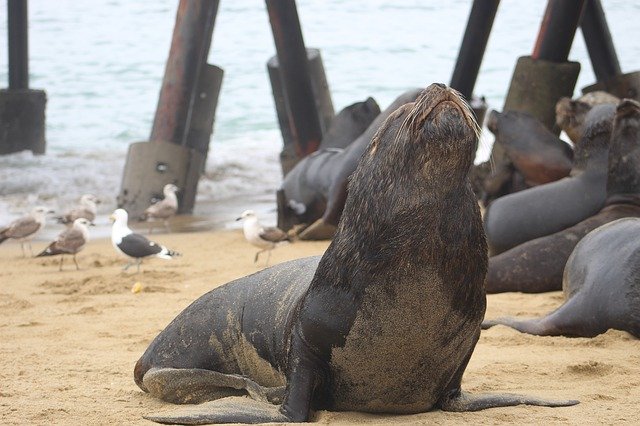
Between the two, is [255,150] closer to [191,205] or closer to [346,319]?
[191,205]

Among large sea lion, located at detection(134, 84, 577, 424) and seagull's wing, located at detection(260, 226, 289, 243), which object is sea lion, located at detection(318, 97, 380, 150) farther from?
large sea lion, located at detection(134, 84, 577, 424)

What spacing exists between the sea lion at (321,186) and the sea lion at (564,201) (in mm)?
2091

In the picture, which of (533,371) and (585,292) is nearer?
(533,371)

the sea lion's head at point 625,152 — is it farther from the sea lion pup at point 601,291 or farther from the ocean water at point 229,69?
the ocean water at point 229,69

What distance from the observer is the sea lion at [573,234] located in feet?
24.6

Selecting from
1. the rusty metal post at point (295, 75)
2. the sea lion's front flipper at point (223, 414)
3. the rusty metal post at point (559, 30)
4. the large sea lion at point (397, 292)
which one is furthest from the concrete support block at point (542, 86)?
the sea lion's front flipper at point (223, 414)

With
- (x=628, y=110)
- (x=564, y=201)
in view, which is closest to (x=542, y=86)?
(x=564, y=201)

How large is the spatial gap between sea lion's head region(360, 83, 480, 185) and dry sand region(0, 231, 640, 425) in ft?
2.79

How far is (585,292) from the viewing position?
589 cm

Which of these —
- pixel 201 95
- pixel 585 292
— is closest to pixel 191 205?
pixel 201 95

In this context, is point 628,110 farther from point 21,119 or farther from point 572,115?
point 21,119

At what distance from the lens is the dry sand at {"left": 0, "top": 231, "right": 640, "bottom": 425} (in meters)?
4.22

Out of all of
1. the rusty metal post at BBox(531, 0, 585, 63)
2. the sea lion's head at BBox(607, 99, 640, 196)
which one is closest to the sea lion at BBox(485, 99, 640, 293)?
the sea lion's head at BBox(607, 99, 640, 196)

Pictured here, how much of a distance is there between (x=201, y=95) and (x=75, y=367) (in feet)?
27.2
